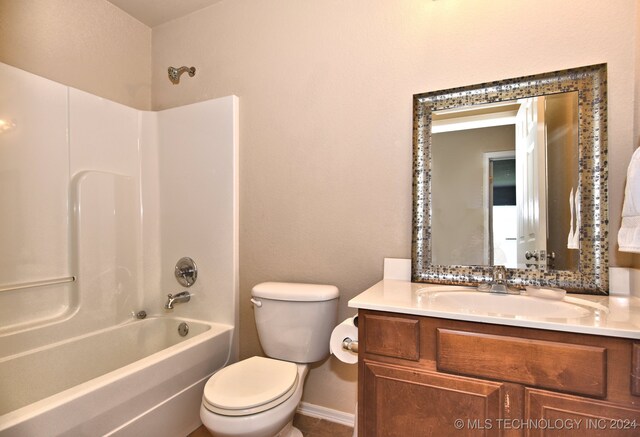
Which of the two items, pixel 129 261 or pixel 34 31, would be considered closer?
pixel 34 31

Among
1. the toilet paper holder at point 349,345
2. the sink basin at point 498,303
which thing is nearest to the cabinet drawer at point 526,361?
the sink basin at point 498,303

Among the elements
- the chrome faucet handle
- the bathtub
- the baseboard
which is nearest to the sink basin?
the baseboard

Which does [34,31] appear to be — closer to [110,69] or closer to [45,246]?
[110,69]

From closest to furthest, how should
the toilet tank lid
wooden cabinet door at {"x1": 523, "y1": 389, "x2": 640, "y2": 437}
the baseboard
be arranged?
wooden cabinet door at {"x1": 523, "y1": 389, "x2": 640, "y2": 437}
the toilet tank lid
the baseboard

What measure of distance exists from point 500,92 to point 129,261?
2.30 meters

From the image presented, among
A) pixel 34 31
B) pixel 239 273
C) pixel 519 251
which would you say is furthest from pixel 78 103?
pixel 519 251

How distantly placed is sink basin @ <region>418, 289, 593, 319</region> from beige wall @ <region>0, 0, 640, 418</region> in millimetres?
346

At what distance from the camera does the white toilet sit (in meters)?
1.27

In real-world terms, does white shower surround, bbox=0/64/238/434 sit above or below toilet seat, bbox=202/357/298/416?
above

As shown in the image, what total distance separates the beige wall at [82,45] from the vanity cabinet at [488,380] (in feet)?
7.03

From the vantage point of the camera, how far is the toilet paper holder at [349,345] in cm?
133

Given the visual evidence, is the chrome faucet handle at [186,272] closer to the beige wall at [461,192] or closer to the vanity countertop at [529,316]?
the vanity countertop at [529,316]

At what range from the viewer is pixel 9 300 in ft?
5.25

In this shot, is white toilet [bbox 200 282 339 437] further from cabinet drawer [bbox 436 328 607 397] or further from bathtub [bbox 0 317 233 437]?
cabinet drawer [bbox 436 328 607 397]
